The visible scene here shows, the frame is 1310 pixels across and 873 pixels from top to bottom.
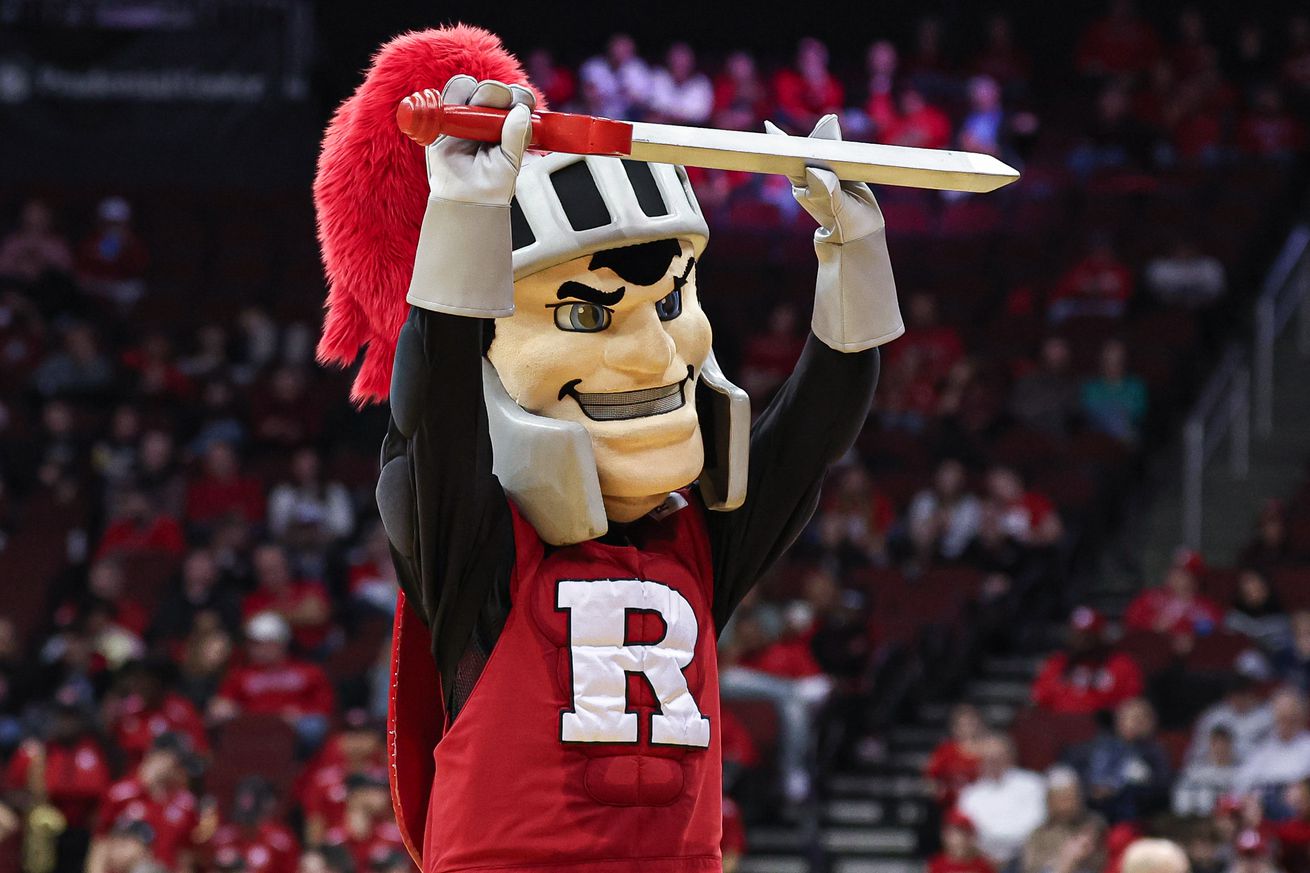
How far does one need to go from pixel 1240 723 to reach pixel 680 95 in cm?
628

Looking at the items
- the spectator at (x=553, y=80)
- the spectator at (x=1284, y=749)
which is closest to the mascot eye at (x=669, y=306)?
the spectator at (x=1284, y=749)

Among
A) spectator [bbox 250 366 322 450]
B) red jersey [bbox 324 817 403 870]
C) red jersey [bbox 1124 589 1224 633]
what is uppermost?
spectator [bbox 250 366 322 450]

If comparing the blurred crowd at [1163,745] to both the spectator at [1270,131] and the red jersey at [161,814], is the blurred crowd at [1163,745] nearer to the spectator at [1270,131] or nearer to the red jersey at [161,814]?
the red jersey at [161,814]

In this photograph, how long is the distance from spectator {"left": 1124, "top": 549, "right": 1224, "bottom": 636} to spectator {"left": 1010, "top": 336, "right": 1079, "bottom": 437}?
1.51 metres

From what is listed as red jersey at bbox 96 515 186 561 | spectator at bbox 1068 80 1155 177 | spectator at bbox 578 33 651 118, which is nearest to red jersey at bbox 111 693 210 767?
red jersey at bbox 96 515 186 561

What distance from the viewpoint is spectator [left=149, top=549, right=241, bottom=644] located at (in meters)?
9.05

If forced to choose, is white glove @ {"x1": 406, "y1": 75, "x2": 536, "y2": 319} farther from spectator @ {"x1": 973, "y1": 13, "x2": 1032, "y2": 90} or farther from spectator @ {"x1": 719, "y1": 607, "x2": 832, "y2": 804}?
spectator @ {"x1": 973, "y1": 13, "x2": 1032, "y2": 90}

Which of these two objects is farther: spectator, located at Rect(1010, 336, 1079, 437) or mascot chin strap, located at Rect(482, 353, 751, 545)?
spectator, located at Rect(1010, 336, 1079, 437)

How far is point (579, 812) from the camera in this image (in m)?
2.71

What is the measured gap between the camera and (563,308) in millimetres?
2775

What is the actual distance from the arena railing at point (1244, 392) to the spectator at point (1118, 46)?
1862 mm

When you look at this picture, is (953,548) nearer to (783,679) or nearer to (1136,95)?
(783,679)

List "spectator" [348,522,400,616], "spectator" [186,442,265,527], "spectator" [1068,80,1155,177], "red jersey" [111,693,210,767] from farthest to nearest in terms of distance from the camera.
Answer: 1. "spectator" [1068,80,1155,177]
2. "spectator" [186,442,265,527]
3. "spectator" [348,522,400,616]
4. "red jersey" [111,693,210,767]

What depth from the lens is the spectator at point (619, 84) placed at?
12.5 metres
